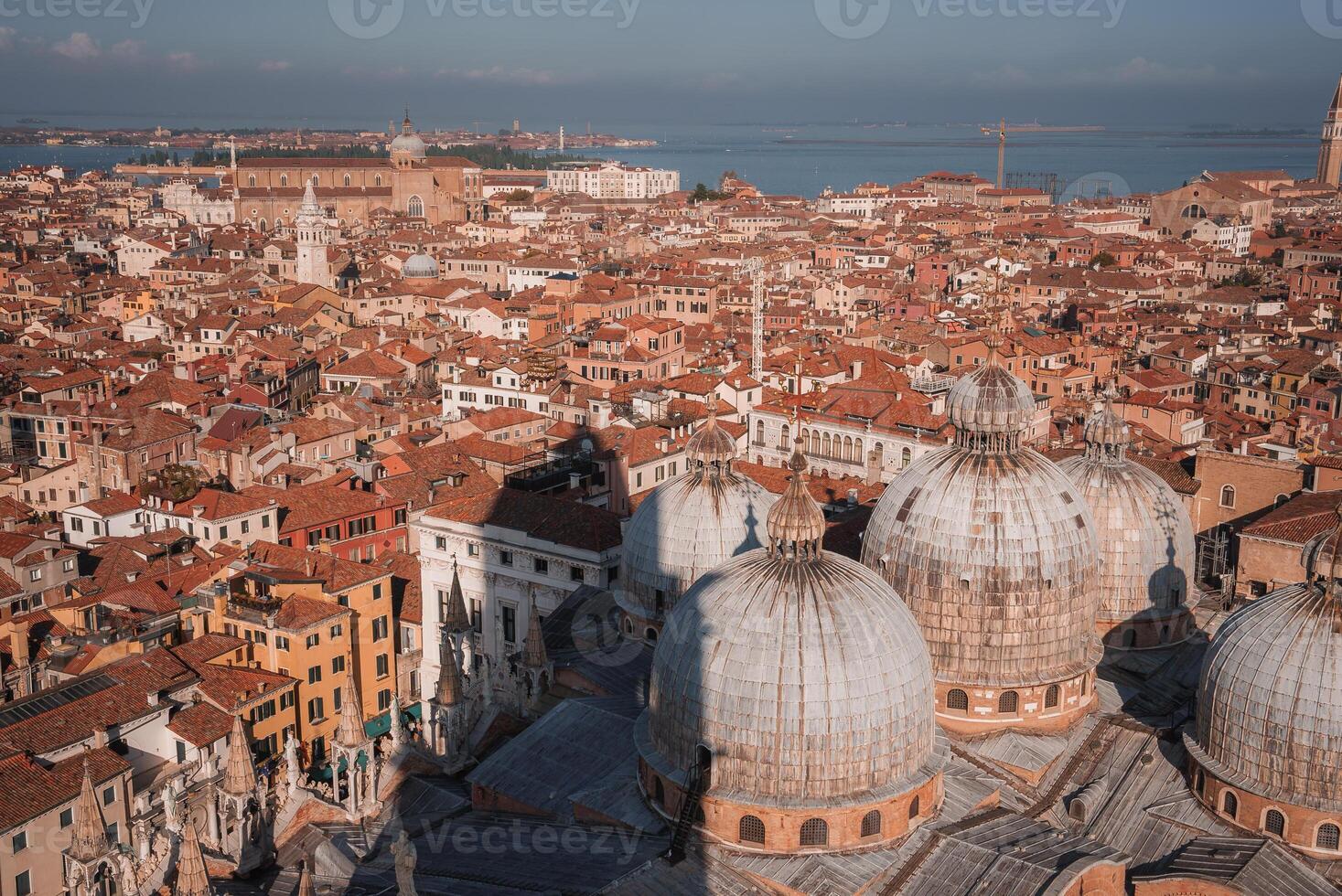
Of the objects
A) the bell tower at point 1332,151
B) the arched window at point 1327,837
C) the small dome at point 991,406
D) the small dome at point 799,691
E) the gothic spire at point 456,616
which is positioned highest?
the bell tower at point 1332,151

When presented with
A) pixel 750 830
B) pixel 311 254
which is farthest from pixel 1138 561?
pixel 311 254

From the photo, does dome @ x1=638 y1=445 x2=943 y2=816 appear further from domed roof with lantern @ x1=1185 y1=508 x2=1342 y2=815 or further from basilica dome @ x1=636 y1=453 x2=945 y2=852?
domed roof with lantern @ x1=1185 y1=508 x2=1342 y2=815

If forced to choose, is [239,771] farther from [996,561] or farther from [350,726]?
[996,561]

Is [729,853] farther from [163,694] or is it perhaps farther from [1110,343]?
[1110,343]

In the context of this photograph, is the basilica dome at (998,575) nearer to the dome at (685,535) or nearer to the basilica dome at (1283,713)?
the basilica dome at (1283,713)

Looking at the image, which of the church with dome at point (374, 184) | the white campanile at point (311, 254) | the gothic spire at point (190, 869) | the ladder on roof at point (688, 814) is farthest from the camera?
the church with dome at point (374, 184)

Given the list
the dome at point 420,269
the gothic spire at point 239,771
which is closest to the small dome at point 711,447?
the gothic spire at point 239,771
